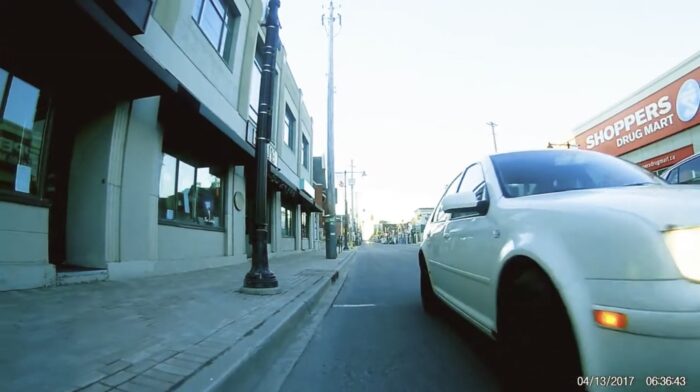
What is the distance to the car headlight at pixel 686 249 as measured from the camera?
1.44m

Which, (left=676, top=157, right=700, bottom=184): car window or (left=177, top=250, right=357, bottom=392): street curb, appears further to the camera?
(left=676, top=157, right=700, bottom=184): car window

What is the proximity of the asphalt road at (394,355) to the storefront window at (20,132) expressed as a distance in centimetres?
460

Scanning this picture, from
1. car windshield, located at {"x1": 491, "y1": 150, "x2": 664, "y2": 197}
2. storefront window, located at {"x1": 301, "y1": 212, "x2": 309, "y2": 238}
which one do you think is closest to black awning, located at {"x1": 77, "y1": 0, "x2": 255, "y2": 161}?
car windshield, located at {"x1": 491, "y1": 150, "x2": 664, "y2": 197}

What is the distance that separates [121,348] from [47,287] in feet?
11.2

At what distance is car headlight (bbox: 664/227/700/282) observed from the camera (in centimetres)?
144

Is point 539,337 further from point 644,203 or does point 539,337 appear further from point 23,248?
point 23,248

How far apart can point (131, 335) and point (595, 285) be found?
11.1 feet

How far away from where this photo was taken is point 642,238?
152 cm

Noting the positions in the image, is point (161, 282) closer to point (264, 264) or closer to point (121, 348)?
point (264, 264)

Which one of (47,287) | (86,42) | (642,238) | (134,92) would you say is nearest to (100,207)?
(47,287)

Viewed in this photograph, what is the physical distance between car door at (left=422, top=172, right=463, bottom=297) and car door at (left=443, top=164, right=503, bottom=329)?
22 centimetres

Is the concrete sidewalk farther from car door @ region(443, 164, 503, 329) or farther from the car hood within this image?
the car hood

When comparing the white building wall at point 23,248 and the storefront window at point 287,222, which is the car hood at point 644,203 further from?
the storefront window at point 287,222

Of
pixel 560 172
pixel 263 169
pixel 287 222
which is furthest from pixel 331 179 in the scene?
pixel 560 172
